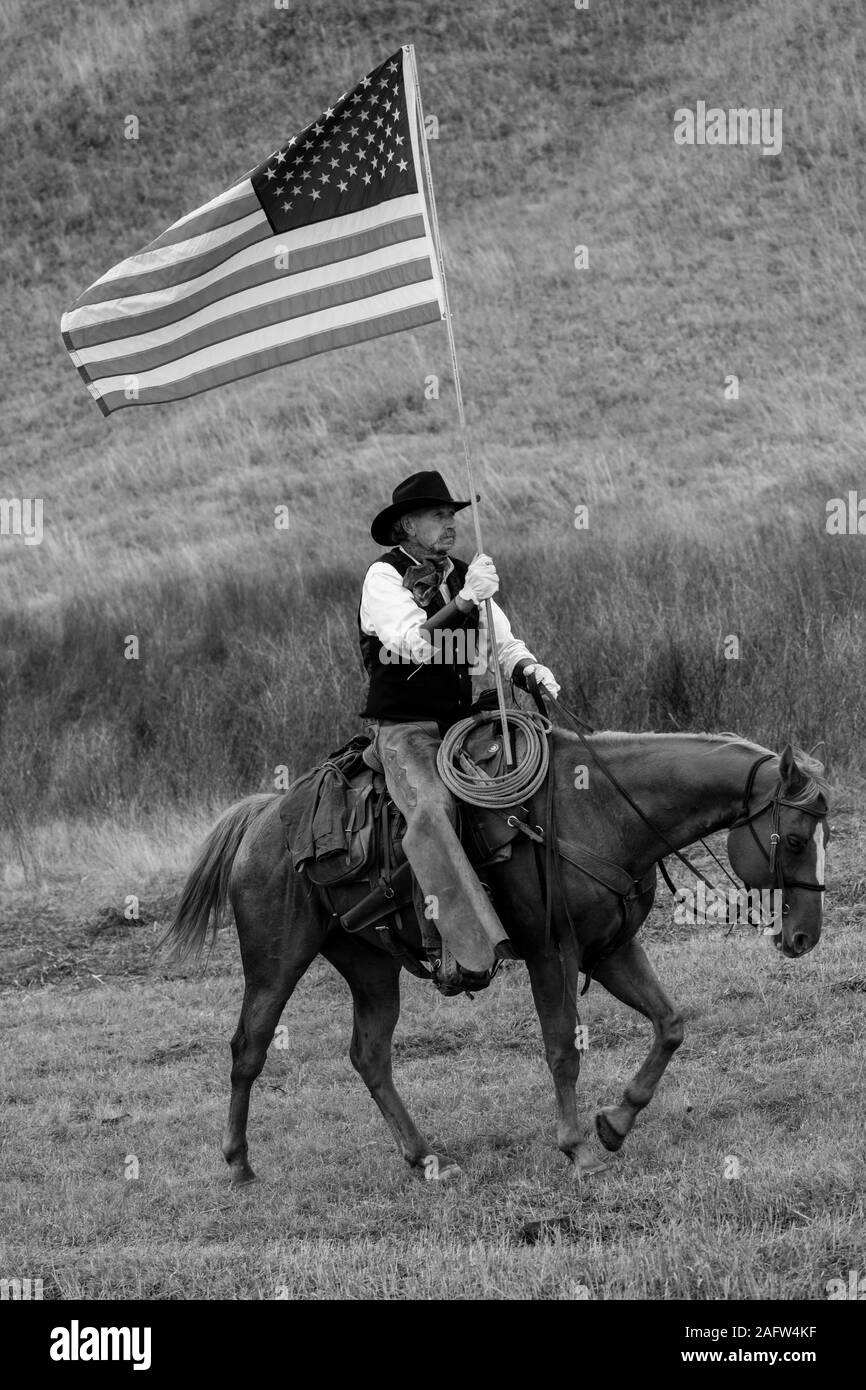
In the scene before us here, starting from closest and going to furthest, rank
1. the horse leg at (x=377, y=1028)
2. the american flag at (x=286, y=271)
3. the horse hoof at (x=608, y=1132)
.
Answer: the horse hoof at (x=608, y=1132), the horse leg at (x=377, y=1028), the american flag at (x=286, y=271)

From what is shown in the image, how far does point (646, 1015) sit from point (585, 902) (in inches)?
25.1

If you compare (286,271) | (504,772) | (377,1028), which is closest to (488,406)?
(286,271)

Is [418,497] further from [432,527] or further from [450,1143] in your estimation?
[450,1143]

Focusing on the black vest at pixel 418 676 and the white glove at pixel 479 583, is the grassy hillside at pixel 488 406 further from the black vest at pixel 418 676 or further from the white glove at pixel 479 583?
the white glove at pixel 479 583

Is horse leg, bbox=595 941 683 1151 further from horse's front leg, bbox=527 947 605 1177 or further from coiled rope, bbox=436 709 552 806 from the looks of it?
coiled rope, bbox=436 709 552 806

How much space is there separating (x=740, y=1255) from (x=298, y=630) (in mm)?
13757

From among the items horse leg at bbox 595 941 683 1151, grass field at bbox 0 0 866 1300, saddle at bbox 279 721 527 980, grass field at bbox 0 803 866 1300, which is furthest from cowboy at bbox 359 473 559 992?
grass field at bbox 0 0 866 1300

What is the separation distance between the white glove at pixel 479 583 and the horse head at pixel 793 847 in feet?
4.99

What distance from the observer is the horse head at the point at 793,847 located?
7.23 m

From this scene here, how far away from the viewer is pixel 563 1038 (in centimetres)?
779

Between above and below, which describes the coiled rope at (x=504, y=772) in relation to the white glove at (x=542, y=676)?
below

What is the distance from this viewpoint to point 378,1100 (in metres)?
8.48

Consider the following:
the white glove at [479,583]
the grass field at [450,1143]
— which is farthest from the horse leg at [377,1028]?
the white glove at [479,583]

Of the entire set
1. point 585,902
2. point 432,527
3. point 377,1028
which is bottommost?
point 377,1028
